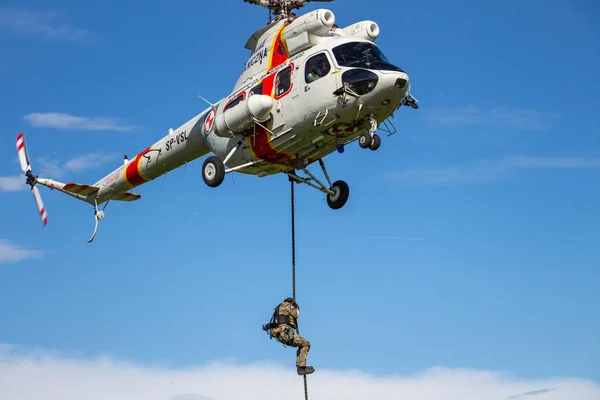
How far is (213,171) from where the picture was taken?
2355 cm

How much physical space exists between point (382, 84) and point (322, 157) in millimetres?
2892

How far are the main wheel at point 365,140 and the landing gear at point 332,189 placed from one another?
1.66 metres

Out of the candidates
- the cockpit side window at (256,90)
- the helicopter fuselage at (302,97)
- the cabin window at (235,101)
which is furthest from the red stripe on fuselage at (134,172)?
the cockpit side window at (256,90)

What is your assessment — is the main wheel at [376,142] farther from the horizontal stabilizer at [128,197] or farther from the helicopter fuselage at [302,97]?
the horizontal stabilizer at [128,197]

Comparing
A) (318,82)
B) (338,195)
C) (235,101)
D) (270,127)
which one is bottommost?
(338,195)

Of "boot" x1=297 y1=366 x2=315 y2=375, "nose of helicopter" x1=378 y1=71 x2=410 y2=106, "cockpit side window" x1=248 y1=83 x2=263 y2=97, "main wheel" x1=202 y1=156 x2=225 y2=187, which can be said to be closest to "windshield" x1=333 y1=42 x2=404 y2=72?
"nose of helicopter" x1=378 y1=71 x2=410 y2=106

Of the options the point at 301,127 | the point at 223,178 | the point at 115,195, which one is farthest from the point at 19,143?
the point at 301,127

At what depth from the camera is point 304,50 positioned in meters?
23.2

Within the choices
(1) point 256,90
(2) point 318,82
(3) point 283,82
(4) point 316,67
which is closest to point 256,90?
(1) point 256,90

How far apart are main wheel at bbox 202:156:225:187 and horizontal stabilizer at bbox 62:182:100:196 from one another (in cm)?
587

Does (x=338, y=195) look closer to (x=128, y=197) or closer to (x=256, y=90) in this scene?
(x=256, y=90)

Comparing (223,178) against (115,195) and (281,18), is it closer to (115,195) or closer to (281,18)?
(281,18)

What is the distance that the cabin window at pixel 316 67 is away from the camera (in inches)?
879

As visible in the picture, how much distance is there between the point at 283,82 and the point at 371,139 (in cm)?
233
